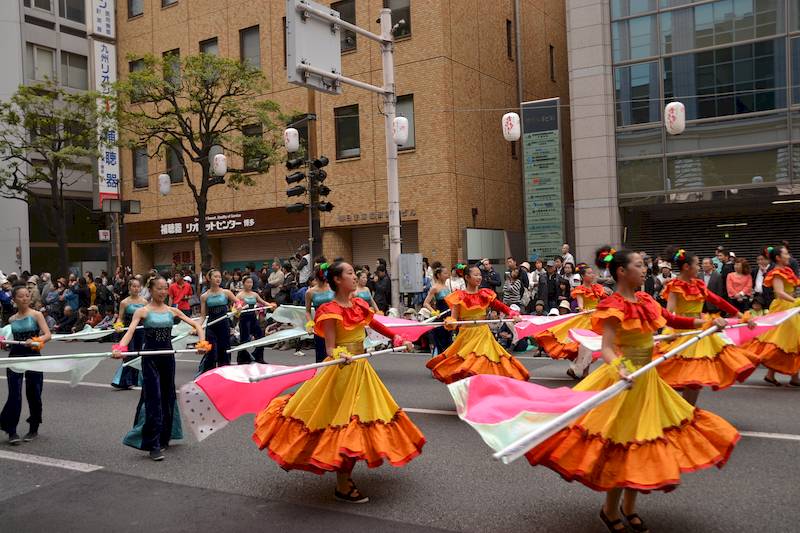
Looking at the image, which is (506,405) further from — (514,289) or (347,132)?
(347,132)

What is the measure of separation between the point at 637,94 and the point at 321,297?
14.6m

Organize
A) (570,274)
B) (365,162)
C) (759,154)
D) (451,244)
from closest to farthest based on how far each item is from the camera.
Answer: (570,274) → (759,154) → (451,244) → (365,162)

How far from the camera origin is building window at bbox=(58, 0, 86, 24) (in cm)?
3825

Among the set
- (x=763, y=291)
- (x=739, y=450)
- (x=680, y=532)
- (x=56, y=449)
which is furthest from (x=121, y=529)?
(x=763, y=291)

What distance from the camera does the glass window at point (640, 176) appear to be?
22.2m

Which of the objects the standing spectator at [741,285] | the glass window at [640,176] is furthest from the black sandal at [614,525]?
the glass window at [640,176]

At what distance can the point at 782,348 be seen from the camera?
9.41m

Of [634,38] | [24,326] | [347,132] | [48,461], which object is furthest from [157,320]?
[347,132]

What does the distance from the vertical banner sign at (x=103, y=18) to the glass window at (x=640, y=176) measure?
2215cm

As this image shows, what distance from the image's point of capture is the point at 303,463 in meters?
5.61

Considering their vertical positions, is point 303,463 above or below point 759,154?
below

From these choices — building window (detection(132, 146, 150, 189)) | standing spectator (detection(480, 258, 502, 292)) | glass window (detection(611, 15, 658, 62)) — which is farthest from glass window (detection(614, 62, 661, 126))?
building window (detection(132, 146, 150, 189))

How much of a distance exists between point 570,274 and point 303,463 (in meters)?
12.2

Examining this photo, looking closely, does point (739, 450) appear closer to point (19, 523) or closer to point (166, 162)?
point (19, 523)
